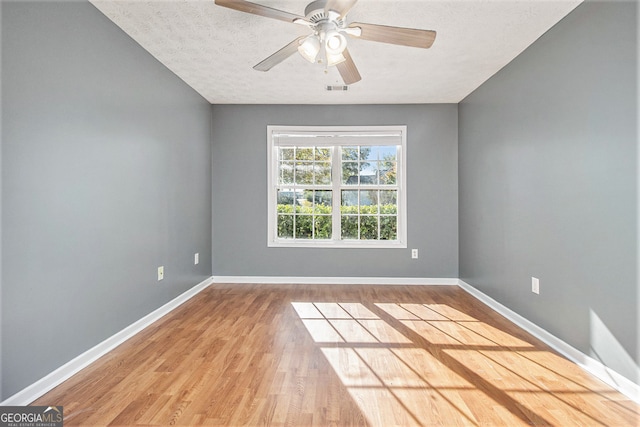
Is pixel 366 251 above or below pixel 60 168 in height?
below

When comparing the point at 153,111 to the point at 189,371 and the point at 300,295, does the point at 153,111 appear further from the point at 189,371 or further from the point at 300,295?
the point at 300,295

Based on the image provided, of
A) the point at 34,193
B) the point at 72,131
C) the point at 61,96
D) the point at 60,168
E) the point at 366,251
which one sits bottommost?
the point at 366,251

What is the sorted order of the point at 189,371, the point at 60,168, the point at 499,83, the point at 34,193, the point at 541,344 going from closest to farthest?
the point at 34,193 < the point at 60,168 < the point at 189,371 < the point at 541,344 < the point at 499,83

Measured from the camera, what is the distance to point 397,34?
6.22 ft

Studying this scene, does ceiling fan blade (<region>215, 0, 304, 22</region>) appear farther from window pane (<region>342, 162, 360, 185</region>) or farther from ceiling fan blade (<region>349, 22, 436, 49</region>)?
window pane (<region>342, 162, 360, 185</region>)

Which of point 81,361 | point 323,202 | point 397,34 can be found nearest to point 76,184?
point 81,361

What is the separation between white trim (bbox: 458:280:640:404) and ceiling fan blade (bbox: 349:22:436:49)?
227 cm

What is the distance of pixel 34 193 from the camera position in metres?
1.66

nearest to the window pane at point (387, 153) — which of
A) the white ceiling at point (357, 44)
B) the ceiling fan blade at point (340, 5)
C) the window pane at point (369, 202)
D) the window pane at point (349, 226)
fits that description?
the window pane at point (369, 202)

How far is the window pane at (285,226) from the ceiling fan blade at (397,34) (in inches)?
107

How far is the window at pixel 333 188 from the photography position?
4.19 metres

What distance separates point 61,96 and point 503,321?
3.77 meters

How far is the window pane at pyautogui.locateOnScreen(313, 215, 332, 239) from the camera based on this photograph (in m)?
4.27

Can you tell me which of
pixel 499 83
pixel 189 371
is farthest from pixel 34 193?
pixel 499 83
